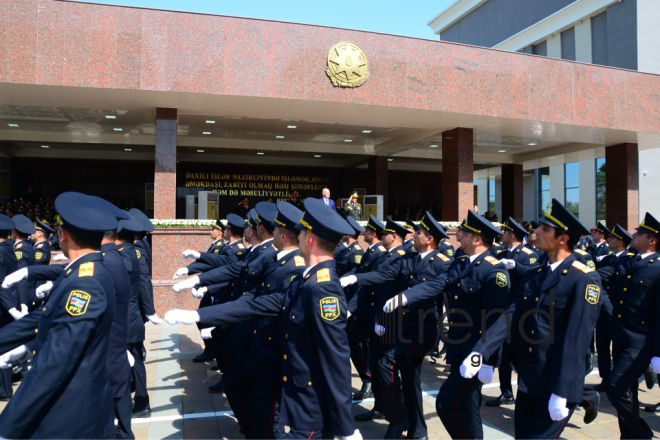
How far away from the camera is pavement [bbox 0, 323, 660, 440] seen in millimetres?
4809

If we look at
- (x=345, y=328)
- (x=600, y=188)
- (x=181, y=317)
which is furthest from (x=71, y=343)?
(x=600, y=188)

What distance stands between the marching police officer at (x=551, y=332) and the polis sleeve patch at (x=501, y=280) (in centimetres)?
33

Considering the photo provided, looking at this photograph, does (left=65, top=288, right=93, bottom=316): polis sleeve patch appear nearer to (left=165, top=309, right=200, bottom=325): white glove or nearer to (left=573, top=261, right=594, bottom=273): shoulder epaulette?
(left=165, top=309, right=200, bottom=325): white glove

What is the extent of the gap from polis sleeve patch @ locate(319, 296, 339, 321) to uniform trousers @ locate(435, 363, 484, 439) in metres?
1.54

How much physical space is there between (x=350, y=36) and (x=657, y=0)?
24.4m

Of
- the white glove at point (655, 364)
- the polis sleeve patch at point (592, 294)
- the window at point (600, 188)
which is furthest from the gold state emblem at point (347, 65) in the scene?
the window at point (600, 188)

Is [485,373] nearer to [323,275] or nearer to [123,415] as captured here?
[323,275]

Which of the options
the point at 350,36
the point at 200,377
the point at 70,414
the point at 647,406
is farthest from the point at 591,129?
the point at 70,414

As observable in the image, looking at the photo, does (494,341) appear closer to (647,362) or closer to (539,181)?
(647,362)

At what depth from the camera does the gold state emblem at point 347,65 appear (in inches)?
512

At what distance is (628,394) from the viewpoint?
4.34m

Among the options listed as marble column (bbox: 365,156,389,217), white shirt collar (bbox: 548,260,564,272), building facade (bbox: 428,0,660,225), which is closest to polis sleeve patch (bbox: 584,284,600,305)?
white shirt collar (bbox: 548,260,564,272)

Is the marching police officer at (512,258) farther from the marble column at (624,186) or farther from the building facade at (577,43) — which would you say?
the building facade at (577,43)

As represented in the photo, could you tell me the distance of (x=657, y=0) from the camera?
28641mm
